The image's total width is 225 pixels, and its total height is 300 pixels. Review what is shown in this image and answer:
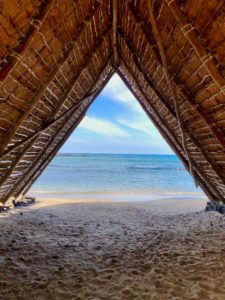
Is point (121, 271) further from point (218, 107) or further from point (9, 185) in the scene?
point (9, 185)

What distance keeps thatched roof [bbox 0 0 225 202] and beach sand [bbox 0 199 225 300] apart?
1.16 metres

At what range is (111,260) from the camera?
123 inches

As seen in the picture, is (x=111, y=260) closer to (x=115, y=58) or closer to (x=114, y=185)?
(x=115, y=58)

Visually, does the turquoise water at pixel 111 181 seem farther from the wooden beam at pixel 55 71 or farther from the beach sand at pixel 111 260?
the wooden beam at pixel 55 71

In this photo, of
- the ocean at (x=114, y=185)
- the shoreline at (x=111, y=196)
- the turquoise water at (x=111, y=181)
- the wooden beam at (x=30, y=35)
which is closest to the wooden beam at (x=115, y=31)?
the wooden beam at (x=30, y=35)

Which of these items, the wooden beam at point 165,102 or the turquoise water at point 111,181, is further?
the turquoise water at point 111,181

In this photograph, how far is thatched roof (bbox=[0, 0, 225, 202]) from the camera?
2094 mm

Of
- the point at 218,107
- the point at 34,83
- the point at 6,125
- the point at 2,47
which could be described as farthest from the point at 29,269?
the point at 218,107

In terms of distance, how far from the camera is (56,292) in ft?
7.76

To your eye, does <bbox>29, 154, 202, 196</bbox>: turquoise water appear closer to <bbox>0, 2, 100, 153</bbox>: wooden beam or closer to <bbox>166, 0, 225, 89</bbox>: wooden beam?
<bbox>0, 2, 100, 153</bbox>: wooden beam

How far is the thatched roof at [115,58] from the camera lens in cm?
209

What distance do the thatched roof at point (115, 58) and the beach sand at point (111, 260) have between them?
1.16 m

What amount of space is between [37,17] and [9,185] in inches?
149

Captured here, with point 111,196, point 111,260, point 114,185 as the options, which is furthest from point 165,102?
point 114,185
